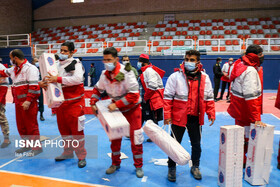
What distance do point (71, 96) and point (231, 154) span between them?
261 cm

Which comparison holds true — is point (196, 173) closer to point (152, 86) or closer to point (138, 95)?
point (138, 95)

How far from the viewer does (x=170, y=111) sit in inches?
130

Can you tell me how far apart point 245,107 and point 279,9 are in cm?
1966

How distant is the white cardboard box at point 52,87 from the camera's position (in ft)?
11.3

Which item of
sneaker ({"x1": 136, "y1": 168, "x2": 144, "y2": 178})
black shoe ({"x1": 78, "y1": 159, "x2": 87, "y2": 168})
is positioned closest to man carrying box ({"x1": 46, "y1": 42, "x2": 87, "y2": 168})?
black shoe ({"x1": 78, "y1": 159, "x2": 87, "y2": 168})

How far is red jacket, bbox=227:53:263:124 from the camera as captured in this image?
333 centimetres

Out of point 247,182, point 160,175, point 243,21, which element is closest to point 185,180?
point 160,175

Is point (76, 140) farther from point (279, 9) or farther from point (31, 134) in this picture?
point (279, 9)

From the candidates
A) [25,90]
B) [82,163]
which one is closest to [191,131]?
[82,163]

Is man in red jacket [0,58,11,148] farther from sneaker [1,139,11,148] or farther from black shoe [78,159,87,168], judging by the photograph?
black shoe [78,159,87,168]

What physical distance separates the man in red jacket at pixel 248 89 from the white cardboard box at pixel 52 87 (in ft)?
9.09

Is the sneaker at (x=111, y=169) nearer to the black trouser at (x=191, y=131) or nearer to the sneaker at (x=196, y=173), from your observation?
the black trouser at (x=191, y=131)

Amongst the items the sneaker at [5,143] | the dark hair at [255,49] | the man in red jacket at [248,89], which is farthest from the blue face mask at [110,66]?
the sneaker at [5,143]

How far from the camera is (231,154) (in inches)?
121
